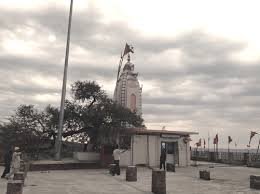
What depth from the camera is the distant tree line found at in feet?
90.3

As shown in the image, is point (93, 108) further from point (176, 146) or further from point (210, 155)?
point (210, 155)

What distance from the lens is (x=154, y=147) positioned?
Result: 27.1m

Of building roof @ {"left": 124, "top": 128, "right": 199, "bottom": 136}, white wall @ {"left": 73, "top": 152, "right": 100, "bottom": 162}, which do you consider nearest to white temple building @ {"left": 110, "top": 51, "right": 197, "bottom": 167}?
building roof @ {"left": 124, "top": 128, "right": 199, "bottom": 136}

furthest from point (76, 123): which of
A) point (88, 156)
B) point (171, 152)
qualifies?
point (171, 152)

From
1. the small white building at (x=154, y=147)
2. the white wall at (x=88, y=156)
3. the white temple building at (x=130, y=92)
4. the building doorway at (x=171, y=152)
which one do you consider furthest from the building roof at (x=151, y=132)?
Answer: the white temple building at (x=130, y=92)

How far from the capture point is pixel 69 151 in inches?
1319

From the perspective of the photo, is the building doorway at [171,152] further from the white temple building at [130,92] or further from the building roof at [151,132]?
the white temple building at [130,92]

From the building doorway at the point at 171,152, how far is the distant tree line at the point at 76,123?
3.36 meters

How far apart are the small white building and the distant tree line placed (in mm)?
1586

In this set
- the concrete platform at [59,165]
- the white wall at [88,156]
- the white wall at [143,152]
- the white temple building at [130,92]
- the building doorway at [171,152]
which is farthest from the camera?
the white temple building at [130,92]

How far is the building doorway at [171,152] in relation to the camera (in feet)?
92.3

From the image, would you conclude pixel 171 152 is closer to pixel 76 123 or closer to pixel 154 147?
pixel 154 147

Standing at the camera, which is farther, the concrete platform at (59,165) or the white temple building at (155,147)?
the white temple building at (155,147)

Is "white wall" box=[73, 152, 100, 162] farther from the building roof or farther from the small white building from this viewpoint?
the building roof
